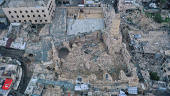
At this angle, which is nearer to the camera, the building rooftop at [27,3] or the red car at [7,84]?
the red car at [7,84]

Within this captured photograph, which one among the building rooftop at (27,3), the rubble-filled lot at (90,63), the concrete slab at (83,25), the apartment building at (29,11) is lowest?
the rubble-filled lot at (90,63)

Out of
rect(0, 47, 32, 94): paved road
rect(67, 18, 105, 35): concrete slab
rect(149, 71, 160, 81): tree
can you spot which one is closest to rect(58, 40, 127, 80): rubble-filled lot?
rect(67, 18, 105, 35): concrete slab

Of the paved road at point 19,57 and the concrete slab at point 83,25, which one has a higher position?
the concrete slab at point 83,25

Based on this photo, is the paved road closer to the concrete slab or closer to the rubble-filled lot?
the rubble-filled lot

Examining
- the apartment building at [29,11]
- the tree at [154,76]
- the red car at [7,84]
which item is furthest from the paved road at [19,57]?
the tree at [154,76]

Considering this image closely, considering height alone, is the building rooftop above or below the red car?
above

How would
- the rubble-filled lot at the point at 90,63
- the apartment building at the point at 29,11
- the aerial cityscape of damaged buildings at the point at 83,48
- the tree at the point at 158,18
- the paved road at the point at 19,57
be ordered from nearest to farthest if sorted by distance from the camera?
the aerial cityscape of damaged buildings at the point at 83,48 → the paved road at the point at 19,57 → the rubble-filled lot at the point at 90,63 → the apartment building at the point at 29,11 → the tree at the point at 158,18

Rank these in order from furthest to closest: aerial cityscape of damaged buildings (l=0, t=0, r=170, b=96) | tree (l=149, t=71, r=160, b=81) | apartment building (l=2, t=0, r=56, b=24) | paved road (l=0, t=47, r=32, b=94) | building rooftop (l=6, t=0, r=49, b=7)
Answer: building rooftop (l=6, t=0, r=49, b=7), apartment building (l=2, t=0, r=56, b=24), paved road (l=0, t=47, r=32, b=94), tree (l=149, t=71, r=160, b=81), aerial cityscape of damaged buildings (l=0, t=0, r=170, b=96)

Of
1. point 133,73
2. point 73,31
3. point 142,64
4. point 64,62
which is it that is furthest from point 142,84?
point 73,31

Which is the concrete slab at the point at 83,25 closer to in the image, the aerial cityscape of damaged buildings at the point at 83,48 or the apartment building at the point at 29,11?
the aerial cityscape of damaged buildings at the point at 83,48
